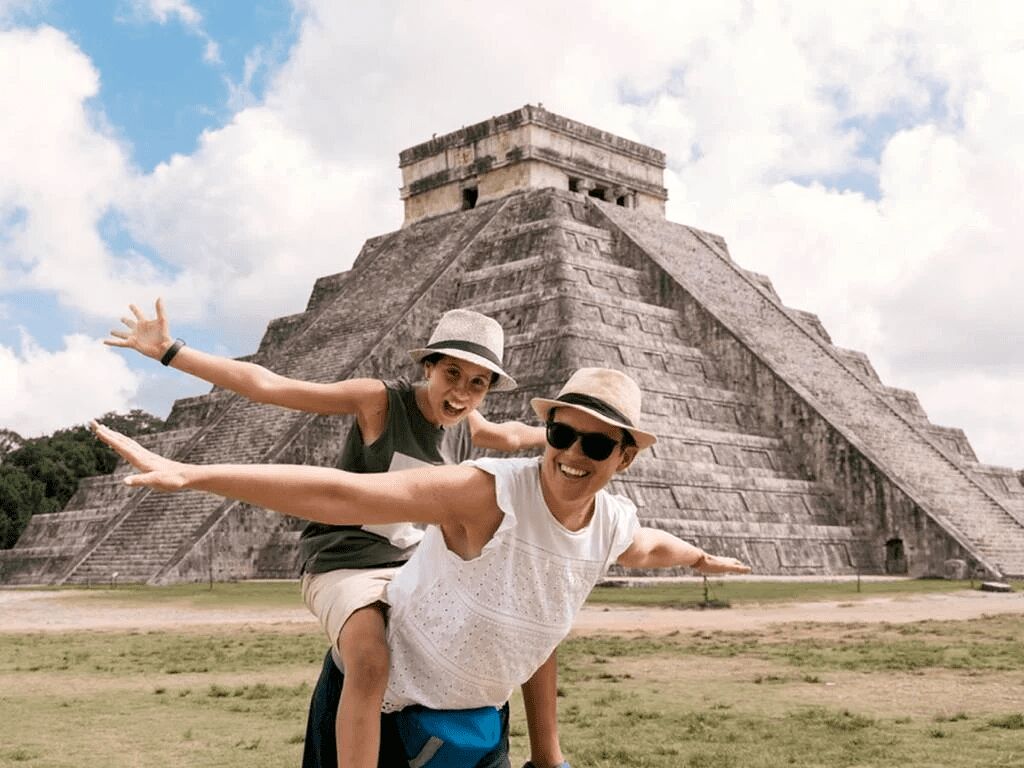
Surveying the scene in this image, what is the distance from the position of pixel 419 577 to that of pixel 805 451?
19.8 meters

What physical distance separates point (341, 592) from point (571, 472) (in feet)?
2.65

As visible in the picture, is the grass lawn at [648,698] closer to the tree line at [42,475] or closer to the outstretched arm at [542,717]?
the outstretched arm at [542,717]

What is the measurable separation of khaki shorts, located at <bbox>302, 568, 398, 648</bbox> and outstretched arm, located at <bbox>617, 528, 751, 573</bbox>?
0.62 m

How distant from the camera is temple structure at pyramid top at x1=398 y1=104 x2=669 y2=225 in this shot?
28812 millimetres

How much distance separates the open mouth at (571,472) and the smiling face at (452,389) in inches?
29.8

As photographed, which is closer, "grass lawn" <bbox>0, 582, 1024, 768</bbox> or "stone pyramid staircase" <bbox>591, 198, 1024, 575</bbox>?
"grass lawn" <bbox>0, 582, 1024, 768</bbox>

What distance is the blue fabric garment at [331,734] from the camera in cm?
306

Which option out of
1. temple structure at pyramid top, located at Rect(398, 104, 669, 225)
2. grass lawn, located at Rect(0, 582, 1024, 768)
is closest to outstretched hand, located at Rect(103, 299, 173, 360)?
grass lawn, located at Rect(0, 582, 1024, 768)

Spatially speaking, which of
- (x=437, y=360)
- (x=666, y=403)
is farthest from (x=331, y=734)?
(x=666, y=403)

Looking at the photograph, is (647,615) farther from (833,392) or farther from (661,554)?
(833,392)

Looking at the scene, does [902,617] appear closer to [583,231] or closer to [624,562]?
[624,562]

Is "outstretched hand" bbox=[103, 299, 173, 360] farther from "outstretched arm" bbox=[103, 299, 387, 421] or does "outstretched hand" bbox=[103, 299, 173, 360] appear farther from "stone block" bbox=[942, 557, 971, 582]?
"stone block" bbox=[942, 557, 971, 582]

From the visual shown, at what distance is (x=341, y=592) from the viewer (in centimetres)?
329

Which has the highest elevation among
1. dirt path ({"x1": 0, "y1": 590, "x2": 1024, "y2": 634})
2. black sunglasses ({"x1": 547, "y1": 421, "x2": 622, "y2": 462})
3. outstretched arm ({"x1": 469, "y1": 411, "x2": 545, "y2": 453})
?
outstretched arm ({"x1": 469, "y1": 411, "x2": 545, "y2": 453})
